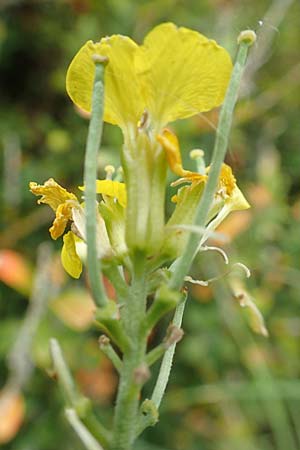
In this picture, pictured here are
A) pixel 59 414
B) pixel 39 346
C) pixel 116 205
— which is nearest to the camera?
pixel 116 205

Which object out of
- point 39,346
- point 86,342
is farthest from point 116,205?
point 86,342

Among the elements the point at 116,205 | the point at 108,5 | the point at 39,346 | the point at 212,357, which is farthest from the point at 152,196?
the point at 108,5

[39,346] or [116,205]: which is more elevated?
[116,205]

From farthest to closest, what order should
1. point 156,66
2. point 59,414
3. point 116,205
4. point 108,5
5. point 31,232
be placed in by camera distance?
point 108,5
point 31,232
point 59,414
point 116,205
point 156,66

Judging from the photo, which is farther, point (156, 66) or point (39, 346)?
point (39, 346)

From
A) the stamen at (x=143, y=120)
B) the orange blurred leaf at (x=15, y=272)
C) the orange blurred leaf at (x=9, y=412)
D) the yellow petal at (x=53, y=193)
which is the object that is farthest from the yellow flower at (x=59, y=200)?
the orange blurred leaf at (x=9, y=412)

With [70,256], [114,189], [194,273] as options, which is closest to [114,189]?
[114,189]

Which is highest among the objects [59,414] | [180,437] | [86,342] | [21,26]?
[21,26]

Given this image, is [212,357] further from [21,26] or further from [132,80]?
[132,80]
